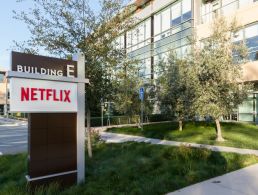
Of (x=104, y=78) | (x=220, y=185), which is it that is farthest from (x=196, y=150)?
(x=104, y=78)

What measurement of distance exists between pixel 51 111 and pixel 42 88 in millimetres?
539

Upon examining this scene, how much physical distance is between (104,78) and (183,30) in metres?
19.8

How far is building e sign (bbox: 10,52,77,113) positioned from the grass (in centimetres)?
173

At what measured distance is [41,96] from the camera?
612 centimetres

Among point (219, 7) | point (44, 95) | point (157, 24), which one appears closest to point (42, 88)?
point (44, 95)

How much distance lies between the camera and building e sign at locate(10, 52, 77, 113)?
18.9ft

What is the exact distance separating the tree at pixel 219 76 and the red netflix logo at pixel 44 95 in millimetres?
6893

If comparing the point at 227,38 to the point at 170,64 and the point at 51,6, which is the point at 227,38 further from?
the point at 51,6

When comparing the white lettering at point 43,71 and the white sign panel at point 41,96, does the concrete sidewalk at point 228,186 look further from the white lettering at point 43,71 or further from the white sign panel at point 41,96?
the white lettering at point 43,71

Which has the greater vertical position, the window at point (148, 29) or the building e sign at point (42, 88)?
the window at point (148, 29)

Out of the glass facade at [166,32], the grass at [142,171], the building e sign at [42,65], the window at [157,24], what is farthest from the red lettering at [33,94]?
the window at [157,24]

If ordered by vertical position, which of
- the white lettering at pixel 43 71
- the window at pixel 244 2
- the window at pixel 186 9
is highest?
the window at pixel 186 9

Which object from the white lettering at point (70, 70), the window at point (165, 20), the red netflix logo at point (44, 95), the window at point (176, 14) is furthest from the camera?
the window at point (165, 20)

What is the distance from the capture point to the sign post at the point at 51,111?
588cm
